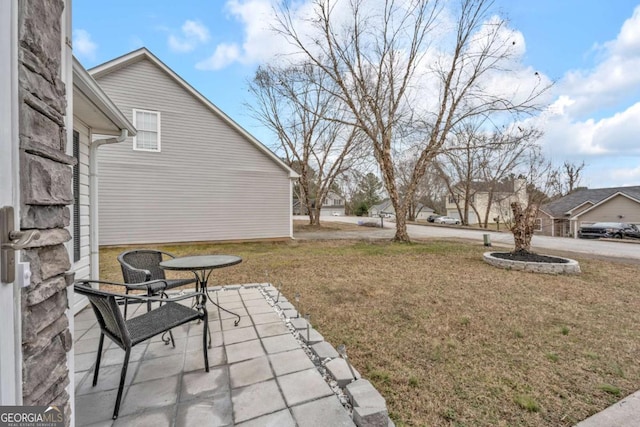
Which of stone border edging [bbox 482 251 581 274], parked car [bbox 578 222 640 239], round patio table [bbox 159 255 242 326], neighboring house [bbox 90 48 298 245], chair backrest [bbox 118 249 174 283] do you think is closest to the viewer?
round patio table [bbox 159 255 242 326]

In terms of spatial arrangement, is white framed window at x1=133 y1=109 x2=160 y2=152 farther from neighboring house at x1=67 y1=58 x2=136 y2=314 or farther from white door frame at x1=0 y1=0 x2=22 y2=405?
white door frame at x1=0 y1=0 x2=22 y2=405

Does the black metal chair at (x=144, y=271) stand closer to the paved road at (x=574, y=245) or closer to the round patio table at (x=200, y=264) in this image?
the round patio table at (x=200, y=264)

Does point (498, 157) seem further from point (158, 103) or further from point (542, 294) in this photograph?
point (158, 103)

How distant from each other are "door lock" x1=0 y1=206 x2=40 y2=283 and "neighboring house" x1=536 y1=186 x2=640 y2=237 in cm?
2299

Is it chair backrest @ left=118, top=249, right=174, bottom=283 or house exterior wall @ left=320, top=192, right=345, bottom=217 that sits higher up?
house exterior wall @ left=320, top=192, right=345, bottom=217

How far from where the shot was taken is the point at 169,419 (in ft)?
5.71

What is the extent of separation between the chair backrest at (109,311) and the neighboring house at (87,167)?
6.96 feet

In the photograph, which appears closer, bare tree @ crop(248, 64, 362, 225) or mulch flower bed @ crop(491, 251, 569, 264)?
mulch flower bed @ crop(491, 251, 569, 264)

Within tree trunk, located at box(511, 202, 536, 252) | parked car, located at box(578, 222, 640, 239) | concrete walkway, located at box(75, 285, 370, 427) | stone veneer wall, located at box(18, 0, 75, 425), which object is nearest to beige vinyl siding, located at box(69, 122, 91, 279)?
concrete walkway, located at box(75, 285, 370, 427)

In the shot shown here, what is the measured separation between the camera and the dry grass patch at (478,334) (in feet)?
6.68

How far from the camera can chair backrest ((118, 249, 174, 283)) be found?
3073mm

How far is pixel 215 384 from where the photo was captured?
2090 mm

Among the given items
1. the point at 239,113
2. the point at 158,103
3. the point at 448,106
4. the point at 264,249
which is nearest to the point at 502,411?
the point at 264,249

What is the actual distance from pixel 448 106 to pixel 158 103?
1031 centimetres
